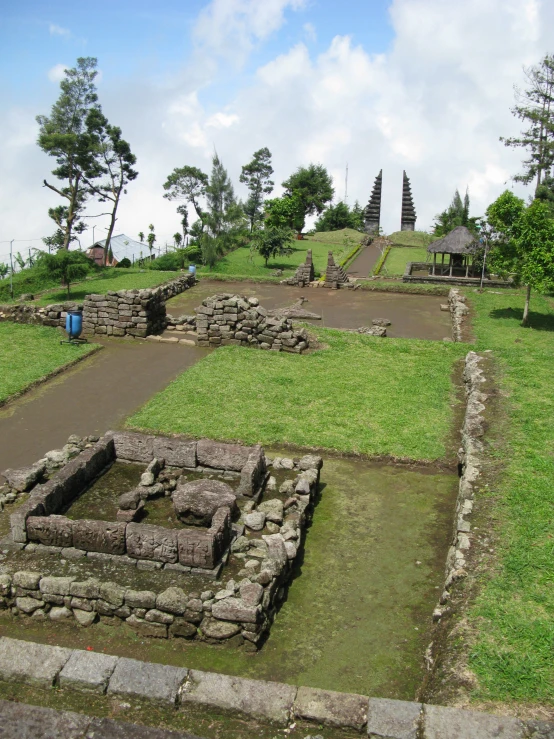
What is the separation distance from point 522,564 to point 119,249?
36.6m

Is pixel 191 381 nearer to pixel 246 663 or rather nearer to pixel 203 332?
pixel 203 332

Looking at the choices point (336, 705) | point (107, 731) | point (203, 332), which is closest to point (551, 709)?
point (336, 705)

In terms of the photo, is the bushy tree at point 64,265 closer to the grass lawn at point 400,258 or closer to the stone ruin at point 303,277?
the stone ruin at point 303,277

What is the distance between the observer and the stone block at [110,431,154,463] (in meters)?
10.9

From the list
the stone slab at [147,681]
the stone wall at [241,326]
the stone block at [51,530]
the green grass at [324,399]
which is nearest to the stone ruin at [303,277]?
the stone wall at [241,326]

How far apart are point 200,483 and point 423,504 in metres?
3.53

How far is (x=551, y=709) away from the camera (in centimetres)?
580

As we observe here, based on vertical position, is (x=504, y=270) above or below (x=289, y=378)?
above

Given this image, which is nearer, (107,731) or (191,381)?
(107,731)

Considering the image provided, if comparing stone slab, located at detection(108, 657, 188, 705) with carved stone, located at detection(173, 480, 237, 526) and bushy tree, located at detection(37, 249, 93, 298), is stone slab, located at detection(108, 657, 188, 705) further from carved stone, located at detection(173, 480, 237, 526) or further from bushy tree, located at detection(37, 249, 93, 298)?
bushy tree, located at detection(37, 249, 93, 298)

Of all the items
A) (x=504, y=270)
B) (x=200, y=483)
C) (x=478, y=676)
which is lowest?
(x=478, y=676)

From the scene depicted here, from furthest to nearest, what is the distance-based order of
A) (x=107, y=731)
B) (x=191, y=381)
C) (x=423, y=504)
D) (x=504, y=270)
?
(x=504, y=270) → (x=191, y=381) → (x=423, y=504) → (x=107, y=731)

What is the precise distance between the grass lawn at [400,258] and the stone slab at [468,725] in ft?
94.5

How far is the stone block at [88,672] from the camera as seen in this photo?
6258 mm
